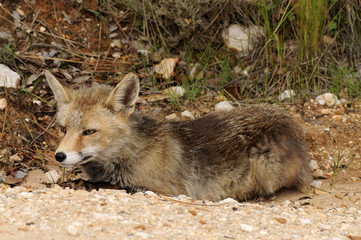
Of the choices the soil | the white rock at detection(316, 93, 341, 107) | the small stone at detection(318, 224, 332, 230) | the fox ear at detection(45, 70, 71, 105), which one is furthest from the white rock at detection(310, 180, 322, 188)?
the fox ear at detection(45, 70, 71, 105)

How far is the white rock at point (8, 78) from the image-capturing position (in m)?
6.26

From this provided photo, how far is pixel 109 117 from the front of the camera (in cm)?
457

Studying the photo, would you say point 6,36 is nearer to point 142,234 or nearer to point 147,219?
point 147,219

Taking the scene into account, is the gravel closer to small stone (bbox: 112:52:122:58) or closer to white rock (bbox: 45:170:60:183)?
white rock (bbox: 45:170:60:183)

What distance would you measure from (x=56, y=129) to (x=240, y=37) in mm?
3438

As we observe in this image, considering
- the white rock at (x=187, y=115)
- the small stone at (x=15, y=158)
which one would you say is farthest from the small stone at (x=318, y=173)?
the small stone at (x=15, y=158)

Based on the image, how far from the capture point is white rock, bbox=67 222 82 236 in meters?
2.97

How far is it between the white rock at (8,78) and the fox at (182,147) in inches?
70.4

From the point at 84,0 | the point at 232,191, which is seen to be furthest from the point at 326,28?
the point at 84,0

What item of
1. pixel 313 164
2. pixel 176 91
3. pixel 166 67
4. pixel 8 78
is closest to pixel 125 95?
pixel 176 91

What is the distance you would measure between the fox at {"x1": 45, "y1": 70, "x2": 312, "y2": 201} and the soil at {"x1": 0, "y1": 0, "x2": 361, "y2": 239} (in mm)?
370

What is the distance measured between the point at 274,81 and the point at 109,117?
130 inches

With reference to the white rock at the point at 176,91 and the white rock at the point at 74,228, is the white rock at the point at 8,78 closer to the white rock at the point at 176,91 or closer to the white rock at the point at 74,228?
the white rock at the point at 176,91

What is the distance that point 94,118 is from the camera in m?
4.47
